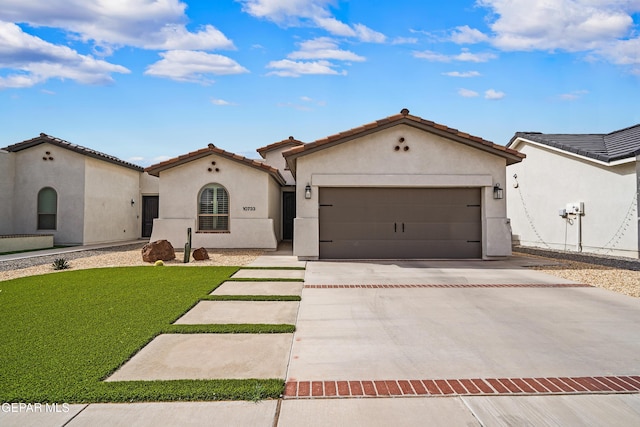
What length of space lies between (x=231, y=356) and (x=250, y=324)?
1176 mm

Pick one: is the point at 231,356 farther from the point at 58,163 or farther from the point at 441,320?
the point at 58,163

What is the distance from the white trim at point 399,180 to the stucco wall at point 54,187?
11.0 metres

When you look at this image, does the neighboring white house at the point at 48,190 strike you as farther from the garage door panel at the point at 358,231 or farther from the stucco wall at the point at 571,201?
the stucco wall at the point at 571,201

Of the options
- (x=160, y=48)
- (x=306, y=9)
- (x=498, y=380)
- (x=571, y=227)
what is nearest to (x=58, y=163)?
(x=160, y=48)

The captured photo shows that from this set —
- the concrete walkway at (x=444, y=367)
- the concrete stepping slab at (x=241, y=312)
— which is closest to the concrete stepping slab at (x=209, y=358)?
the concrete walkway at (x=444, y=367)

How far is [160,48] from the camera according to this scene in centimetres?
1330

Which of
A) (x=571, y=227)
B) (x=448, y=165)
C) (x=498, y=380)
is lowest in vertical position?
(x=498, y=380)

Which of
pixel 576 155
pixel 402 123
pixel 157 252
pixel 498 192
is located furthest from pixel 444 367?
pixel 576 155

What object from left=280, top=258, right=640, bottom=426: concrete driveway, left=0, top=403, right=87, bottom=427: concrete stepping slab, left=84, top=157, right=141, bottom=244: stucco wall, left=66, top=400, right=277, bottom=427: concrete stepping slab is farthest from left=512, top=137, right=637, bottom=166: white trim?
left=84, top=157, right=141, bottom=244: stucco wall

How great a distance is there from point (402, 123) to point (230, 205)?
730 centimetres

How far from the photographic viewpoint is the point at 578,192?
607 inches

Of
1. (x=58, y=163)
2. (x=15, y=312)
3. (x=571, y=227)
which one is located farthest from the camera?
(x=58, y=163)

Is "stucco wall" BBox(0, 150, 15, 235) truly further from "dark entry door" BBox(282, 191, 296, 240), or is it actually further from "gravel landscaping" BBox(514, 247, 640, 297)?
"gravel landscaping" BBox(514, 247, 640, 297)

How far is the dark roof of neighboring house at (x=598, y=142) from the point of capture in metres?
13.8
